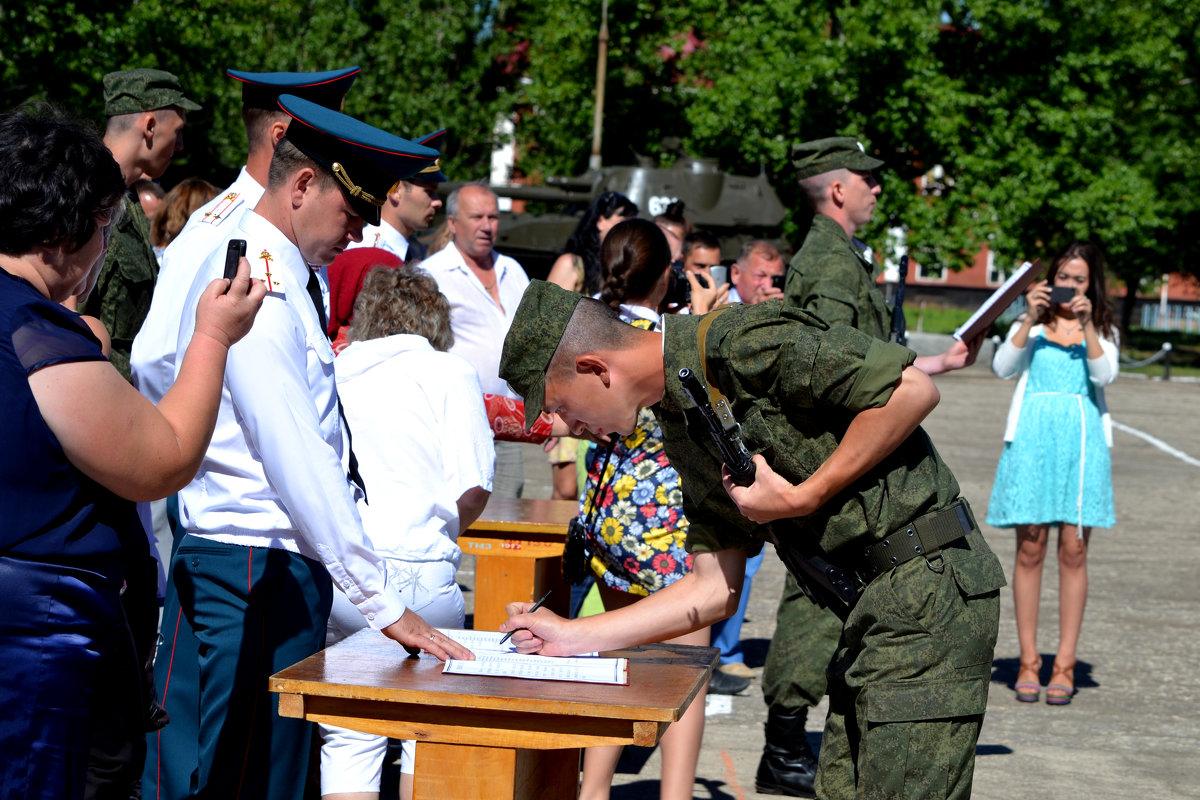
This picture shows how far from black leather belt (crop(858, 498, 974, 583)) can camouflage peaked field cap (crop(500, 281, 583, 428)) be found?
32.0 inches

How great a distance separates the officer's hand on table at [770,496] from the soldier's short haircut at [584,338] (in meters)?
0.41

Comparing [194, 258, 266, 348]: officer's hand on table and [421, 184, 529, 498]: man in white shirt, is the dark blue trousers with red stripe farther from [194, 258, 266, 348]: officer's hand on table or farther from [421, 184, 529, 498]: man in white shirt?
[421, 184, 529, 498]: man in white shirt

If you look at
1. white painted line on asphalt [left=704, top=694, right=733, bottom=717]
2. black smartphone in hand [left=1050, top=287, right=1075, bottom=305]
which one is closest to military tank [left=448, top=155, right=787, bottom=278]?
black smartphone in hand [left=1050, top=287, right=1075, bottom=305]

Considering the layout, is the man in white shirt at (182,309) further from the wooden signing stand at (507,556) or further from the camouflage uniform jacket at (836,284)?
the camouflage uniform jacket at (836,284)

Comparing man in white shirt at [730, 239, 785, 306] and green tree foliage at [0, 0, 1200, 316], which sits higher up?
green tree foliage at [0, 0, 1200, 316]

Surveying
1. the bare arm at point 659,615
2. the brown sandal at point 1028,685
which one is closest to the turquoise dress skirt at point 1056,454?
the brown sandal at point 1028,685

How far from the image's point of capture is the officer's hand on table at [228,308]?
2582mm

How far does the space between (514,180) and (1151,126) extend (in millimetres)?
18326

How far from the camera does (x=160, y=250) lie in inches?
254

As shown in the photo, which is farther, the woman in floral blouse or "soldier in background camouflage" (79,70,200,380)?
"soldier in background camouflage" (79,70,200,380)

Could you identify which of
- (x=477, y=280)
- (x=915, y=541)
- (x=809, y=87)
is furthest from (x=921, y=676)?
(x=809, y=87)

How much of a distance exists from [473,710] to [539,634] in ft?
1.59

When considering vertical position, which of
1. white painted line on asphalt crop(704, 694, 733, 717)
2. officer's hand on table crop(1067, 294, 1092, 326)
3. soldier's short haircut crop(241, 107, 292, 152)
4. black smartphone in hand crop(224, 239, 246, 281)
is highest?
soldier's short haircut crop(241, 107, 292, 152)

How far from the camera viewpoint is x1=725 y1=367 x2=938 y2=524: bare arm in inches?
111
